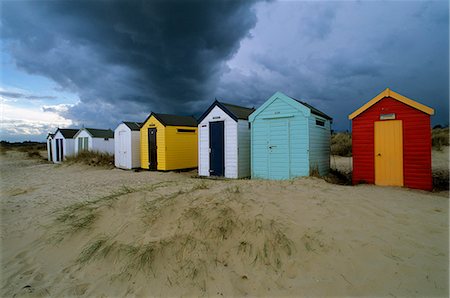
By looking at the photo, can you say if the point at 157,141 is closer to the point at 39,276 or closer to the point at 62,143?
the point at 39,276

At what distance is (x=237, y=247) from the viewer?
4.41 m

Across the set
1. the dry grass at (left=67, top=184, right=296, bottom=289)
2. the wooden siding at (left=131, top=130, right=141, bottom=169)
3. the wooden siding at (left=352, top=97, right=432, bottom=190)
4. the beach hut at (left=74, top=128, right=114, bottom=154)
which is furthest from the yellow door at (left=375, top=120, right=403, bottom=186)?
the beach hut at (left=74, top=128, right=114, bottom=154)

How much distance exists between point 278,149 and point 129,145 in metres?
11.3

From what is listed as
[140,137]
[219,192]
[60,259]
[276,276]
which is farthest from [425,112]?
[140,137]

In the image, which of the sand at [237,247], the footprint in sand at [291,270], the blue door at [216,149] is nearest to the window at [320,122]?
the blue door at [216,149]

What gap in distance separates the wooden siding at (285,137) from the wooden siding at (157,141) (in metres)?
6.90

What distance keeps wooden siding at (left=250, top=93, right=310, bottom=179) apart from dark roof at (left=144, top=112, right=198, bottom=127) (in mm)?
6696

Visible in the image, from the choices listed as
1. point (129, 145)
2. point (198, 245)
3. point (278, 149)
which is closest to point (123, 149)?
point (129, 145)

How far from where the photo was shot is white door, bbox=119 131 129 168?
17.9 m

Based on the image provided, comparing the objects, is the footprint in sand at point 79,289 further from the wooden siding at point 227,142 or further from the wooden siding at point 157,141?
the wooden siding at point 157,141

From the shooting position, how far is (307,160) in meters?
9.54

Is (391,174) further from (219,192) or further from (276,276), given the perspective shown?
(276,276)

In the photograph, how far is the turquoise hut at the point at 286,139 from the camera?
31.7 feet

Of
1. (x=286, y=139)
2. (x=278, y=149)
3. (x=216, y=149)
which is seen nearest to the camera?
(x=286, y=139)
